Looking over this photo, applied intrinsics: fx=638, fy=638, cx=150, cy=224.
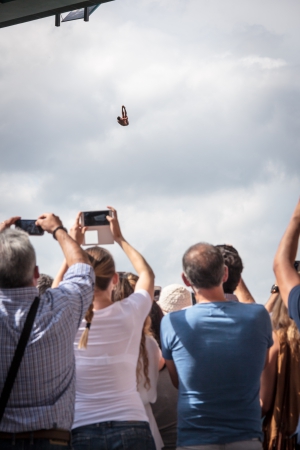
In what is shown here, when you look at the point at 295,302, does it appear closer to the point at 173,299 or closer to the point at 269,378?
the point at 269,378

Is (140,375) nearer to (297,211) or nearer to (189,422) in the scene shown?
(189,422)

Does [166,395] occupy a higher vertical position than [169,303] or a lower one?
lower

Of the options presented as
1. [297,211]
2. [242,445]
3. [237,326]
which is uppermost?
[297,211]

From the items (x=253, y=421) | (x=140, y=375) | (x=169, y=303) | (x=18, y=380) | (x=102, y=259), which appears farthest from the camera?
(x=169, y=303)

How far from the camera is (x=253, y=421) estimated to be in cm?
402

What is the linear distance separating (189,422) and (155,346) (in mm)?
842

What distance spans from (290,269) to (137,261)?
1290 mm

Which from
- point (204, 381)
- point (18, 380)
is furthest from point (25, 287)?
point (204, 381)

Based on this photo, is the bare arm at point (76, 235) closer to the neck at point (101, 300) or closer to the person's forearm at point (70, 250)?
the neck at point (101, 300)

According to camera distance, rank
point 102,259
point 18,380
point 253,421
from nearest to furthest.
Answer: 1. point 18,380
2. point 253,421
3. point 102,259

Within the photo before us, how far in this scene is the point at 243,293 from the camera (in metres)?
5.19

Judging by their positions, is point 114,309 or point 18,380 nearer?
point 18,380

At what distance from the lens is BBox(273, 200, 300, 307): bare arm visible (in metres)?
3.49

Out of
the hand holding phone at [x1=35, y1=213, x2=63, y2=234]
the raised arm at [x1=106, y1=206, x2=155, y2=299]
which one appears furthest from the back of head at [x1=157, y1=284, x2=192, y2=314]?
the hand holding phone at [x1=35, y1=213, x2=63, y2=234]
